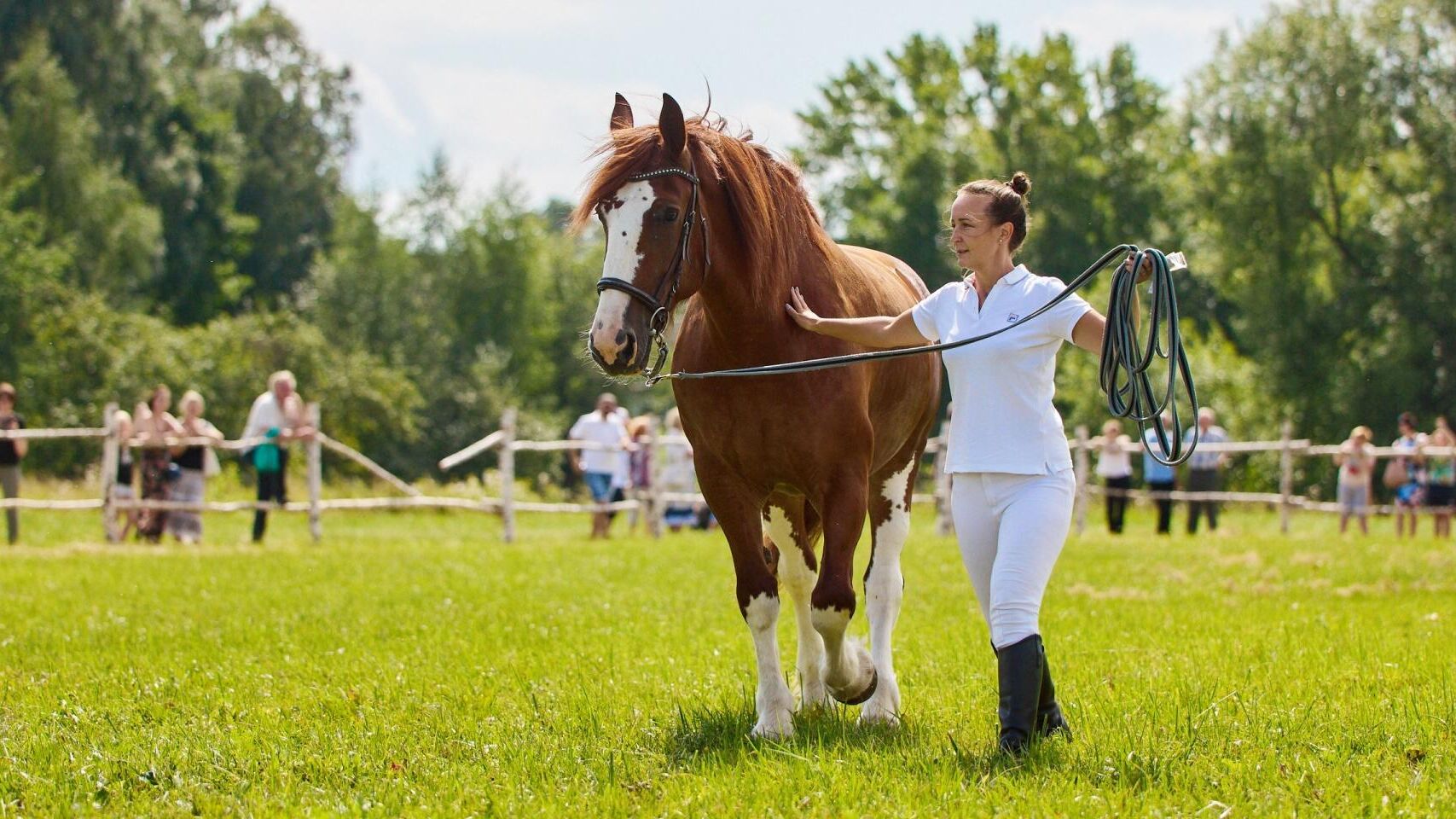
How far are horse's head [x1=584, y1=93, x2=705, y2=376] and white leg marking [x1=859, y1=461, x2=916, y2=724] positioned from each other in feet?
5.17

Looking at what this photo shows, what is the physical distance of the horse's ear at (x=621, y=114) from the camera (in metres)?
5.72

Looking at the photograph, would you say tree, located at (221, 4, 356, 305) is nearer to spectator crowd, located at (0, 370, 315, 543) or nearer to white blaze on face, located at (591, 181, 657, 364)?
spectator crowd, located at (0, 370, 315, 543)

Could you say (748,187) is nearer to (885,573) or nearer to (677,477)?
(885,573)

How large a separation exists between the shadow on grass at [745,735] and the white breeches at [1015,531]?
25.3 inches

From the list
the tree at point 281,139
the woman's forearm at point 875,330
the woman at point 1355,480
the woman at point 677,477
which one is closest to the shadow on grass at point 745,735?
the woman's forearm at point 875,330

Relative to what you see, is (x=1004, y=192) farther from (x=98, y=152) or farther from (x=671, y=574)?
(x=98, y=152)

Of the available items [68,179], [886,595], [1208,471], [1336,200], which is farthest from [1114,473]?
[68,179]

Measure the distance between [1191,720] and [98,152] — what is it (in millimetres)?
41754

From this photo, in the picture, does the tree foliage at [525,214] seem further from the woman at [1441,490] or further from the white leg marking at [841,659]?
the white leg marking at [841,659]

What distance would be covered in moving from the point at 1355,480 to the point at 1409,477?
68 centimetres

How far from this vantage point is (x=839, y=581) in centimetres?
534

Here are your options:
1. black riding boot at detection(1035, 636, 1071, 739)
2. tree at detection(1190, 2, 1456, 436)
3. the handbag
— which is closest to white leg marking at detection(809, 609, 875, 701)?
black riding boot at detection(1035, 636, 1071, 739)

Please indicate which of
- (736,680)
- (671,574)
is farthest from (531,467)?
(736,680)

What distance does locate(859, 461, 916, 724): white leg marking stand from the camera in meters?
5.73
